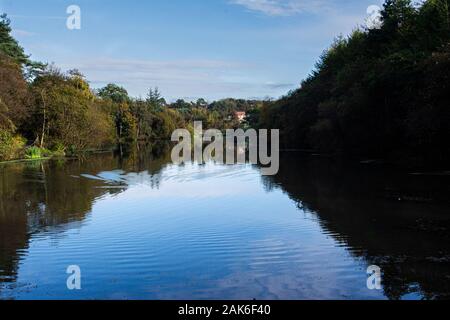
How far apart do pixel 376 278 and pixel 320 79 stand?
181 feet

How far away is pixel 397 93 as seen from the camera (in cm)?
3353

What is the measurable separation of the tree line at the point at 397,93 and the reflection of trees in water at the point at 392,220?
4.64m

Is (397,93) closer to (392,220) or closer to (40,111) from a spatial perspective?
(392,220)

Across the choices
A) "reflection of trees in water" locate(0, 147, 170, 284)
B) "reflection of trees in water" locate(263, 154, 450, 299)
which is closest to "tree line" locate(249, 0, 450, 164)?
"reflection of trees in water" locate(263, 154, 450, 299)

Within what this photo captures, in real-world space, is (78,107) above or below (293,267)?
above

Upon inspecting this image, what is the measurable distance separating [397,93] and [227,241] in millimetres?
25617

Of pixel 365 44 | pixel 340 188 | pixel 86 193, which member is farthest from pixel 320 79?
pixel 86 193

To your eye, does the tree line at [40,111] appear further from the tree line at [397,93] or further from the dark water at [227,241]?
the tree line at [397,93]

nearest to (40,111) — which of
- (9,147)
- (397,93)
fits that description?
(9,147)

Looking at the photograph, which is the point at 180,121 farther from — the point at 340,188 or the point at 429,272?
the point at 429,272

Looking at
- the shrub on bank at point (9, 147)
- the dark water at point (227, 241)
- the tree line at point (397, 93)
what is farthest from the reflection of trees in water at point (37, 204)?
the tree line at point (397, 93)

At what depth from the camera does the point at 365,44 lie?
4691cm

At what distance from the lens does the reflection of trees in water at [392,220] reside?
873cm

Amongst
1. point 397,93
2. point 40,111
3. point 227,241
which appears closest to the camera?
point 227,241
